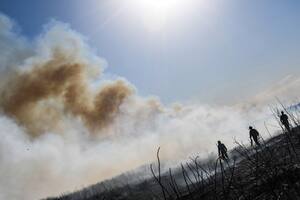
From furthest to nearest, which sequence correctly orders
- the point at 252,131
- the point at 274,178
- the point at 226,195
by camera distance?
the point at 252,131 < the point at 274,178 < the point at 226,195

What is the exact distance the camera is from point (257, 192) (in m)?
8.89

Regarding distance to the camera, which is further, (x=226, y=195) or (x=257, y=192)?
(x=257, y=192)

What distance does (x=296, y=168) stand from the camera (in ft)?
29.9

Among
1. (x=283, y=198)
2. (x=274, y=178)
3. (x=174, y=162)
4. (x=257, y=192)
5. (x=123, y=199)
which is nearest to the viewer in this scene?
(x=274, y=178)

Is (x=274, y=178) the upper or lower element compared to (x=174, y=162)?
lower

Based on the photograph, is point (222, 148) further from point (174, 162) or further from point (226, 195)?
point (174, 162)

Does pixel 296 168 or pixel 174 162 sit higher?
pixel 174 162

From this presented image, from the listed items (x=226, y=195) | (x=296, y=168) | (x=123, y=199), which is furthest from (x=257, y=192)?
(x=123, y=199)

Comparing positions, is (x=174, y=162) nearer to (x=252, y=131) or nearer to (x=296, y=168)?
(x=252, y=131)

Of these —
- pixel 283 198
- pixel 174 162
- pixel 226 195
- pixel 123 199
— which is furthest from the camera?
pixel 174 162

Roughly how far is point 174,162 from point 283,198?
132963 mm

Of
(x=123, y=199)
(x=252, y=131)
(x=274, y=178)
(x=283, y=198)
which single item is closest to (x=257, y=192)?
(x=283, y=198)

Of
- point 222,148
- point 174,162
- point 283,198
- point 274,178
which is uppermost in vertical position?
point 174,162

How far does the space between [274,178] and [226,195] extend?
1.20m
